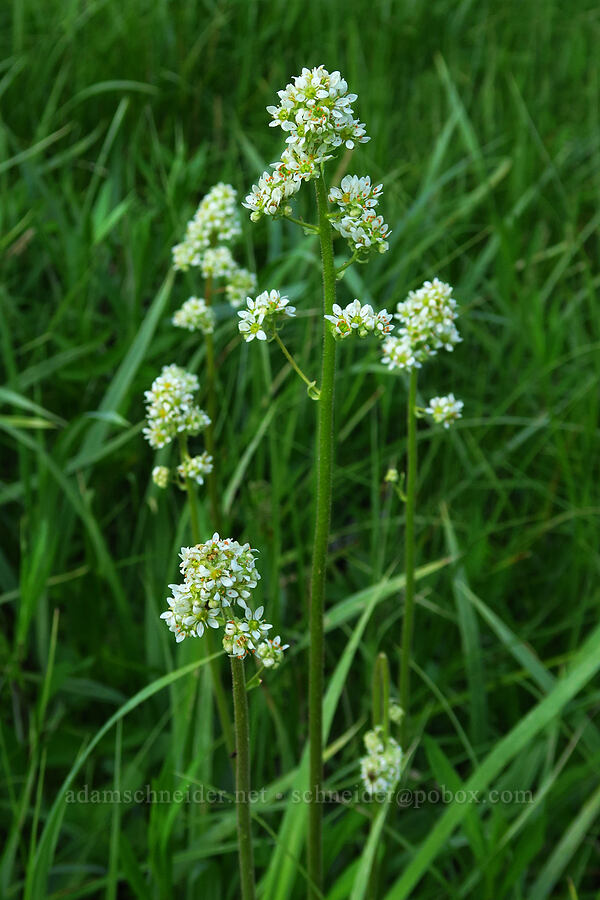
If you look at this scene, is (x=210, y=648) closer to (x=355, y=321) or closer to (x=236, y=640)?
(x=236, y=640)

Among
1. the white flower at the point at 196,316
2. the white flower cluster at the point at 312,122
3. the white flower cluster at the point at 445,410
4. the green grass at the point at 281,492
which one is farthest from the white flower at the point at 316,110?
the white flower at the point at 196,316

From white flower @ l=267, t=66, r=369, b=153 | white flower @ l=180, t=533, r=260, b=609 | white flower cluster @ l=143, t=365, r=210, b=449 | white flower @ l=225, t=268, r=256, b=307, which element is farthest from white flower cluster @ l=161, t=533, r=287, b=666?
white flower @ l=225, t=268, r=256, b=307

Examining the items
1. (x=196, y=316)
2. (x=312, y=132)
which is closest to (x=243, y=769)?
(x=312, y=132)

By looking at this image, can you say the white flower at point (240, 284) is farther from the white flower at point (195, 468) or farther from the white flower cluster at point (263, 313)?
the white flower cluster at point (263, 313)

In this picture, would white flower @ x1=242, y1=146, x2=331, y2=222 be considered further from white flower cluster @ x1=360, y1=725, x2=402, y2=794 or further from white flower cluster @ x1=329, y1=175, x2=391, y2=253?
white flower cluster @ x1=360, y1=725, x2=402, y2=794

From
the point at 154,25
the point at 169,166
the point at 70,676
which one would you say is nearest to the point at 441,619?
the point at 70,676
